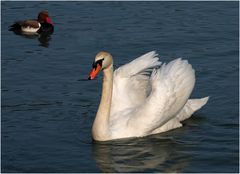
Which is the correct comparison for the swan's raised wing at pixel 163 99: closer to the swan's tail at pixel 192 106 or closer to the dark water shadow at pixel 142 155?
the dark water shadow at pixel 142 155

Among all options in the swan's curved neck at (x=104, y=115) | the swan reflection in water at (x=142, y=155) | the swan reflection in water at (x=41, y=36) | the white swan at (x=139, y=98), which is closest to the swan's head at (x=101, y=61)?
the white swan at (x=139, y=98)

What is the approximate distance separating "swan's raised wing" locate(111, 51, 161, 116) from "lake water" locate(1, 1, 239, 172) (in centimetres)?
68

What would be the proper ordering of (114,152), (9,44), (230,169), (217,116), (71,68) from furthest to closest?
(9,44) → (71,68) → (217,116) → (114,152) → (230,169)

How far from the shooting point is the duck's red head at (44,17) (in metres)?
19.9

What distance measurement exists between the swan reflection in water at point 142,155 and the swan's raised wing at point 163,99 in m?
0.26

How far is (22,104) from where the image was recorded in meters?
14.3

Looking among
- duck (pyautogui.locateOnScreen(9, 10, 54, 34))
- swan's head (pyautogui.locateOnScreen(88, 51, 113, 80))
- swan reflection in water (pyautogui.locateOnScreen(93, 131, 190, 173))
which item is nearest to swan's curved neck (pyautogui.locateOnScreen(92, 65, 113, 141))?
swan reflection in water (pyautogui.locateOnScreen(93, 131, 190, 173))

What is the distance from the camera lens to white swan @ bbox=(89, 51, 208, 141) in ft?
41.0

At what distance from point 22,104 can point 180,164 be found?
12.5 feet

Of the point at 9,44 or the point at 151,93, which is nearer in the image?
the point at 151,93

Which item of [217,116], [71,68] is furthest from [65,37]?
[217,116]

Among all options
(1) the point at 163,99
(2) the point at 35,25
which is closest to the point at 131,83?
(1) the point at 163,99

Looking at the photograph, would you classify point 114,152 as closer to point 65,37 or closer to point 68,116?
point 68,116

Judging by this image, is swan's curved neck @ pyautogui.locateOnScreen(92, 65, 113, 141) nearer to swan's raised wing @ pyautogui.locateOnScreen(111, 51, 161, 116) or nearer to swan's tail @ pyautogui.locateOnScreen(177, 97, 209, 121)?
swan's raised wing @ pyautogui.locateOnScreen(111, 51, 161, 116)
